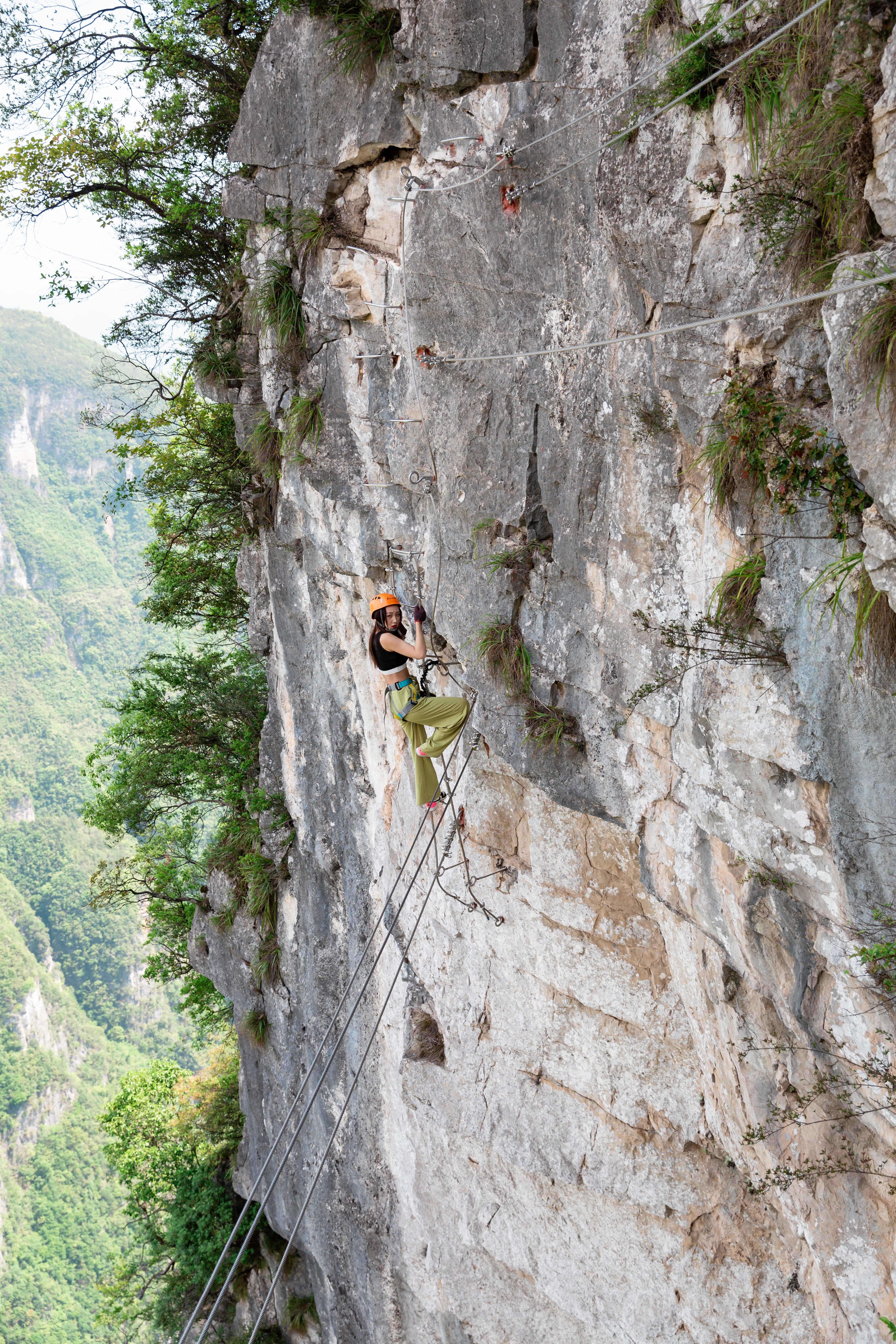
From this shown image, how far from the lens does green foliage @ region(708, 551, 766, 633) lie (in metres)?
4.05

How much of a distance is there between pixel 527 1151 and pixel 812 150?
23.6 feet

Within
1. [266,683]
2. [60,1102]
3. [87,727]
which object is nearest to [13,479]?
[87,727]

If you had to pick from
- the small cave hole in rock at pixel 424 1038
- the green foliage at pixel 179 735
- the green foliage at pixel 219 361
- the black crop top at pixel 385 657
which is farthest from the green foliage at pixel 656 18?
the green foliage at pixel 179 735

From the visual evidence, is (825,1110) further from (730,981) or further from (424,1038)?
(424,1038)

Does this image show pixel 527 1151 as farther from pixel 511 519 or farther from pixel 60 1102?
pixel 60 1102

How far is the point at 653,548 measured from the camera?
4.87 metres

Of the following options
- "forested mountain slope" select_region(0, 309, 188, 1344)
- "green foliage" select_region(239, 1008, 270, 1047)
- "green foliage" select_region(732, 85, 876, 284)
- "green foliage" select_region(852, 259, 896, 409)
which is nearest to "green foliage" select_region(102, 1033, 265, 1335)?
"green foliage" select_region(239, 1008, 270, 1047)

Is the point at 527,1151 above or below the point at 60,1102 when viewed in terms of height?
above

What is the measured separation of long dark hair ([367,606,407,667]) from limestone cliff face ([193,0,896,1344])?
420 mm

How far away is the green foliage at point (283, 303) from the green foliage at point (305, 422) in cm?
53

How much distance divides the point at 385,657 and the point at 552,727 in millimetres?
1395

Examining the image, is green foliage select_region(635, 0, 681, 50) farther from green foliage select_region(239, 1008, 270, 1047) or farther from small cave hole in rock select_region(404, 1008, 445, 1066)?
green foliage select_region(239, 1008, 270, 1047)

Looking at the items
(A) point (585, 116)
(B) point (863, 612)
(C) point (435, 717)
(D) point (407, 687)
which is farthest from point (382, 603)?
(B) point (863, 612)

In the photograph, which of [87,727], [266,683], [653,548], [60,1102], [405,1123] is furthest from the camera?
[87,727]
